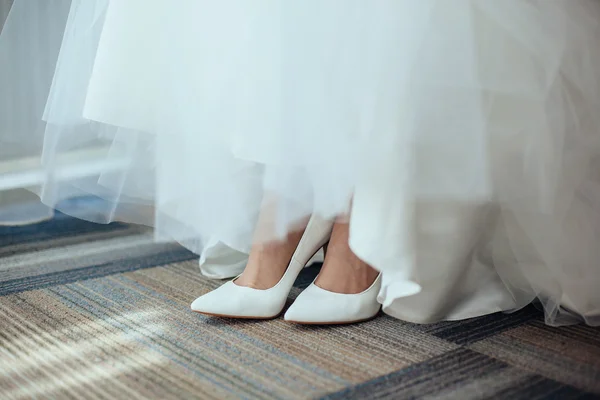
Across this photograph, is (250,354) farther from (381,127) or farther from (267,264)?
(381,127)

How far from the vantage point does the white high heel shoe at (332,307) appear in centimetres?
87

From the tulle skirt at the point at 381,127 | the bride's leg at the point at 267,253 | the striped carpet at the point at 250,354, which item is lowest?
the striped carpet at the point at 250,354

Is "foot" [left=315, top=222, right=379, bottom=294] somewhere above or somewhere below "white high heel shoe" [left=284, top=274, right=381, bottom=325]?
above

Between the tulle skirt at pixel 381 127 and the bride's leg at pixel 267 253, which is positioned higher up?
the tulle skirt at pixel 381 127

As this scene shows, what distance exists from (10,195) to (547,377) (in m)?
1.09

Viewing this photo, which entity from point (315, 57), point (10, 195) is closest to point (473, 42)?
point (315, 57)

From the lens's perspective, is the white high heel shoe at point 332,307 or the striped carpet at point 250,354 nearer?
the striped carpet at point 250,354

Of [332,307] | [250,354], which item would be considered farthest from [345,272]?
[250,354]

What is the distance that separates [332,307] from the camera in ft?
2.88

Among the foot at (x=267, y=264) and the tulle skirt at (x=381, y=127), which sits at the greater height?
the tulle skirt at (x=381, y=127)

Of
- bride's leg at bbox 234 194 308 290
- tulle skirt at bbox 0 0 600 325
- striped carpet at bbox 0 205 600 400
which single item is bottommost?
striped carpet at bbox 0 205 600 400

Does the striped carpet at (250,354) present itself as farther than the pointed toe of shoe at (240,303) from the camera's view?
No

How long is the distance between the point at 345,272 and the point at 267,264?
0.11m

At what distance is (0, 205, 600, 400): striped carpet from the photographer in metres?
0.71
